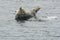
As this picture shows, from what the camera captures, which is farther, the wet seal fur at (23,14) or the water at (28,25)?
the wet seal fur at (23,14)

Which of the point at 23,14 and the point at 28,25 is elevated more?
the point at 23,14

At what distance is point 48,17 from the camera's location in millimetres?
4293

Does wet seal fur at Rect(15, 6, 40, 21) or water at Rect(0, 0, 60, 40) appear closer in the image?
water at Rect(0, 0, 60, 40)

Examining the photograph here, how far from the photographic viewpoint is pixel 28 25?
3.96 metres

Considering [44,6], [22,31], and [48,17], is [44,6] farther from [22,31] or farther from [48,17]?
[22,31]

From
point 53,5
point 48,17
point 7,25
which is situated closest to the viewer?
point 7,25

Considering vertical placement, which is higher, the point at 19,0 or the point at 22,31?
the point at 19,0

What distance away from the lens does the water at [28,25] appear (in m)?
3.54

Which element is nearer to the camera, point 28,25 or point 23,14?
point 28,25

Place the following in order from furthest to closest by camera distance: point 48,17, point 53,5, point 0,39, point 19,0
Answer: point 19,0 < point 53,5 < point 48,17 < point 0,39

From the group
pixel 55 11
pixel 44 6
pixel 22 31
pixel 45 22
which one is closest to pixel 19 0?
pixel 44 6

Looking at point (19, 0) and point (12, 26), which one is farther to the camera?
point (19, 0)

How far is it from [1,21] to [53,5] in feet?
3.65

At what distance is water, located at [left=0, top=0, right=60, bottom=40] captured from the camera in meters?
3.54
